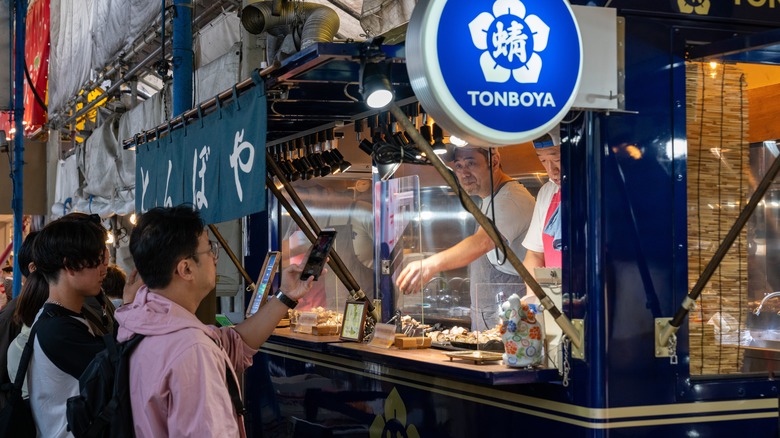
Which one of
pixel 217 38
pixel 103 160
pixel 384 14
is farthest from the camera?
pixel 103 160

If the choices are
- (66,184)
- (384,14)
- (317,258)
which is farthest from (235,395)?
(66,184)

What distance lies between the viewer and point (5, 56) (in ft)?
41.8

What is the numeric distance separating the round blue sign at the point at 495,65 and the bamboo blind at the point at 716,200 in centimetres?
107

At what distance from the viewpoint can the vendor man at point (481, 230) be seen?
6.96 metres

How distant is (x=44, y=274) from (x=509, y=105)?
234 cm

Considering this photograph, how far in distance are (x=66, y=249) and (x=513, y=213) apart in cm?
352

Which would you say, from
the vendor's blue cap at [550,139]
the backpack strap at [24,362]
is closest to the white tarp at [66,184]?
the vendor's blue cap at [550,139]

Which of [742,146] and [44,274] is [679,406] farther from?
[44,274]

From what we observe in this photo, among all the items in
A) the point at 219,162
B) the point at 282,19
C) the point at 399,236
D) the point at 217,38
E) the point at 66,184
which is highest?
the point at 217,38

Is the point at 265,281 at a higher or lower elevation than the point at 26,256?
lower

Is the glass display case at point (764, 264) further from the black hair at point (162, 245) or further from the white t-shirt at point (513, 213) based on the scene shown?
the black hair at point (162, 245)

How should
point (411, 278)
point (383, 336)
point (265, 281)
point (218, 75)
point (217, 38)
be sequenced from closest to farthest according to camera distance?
point (383, 336) → point (411, 278) → point (265, 281) → point (218, 75) → point (217, 38)

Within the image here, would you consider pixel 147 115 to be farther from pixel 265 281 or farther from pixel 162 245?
pixel 162 245

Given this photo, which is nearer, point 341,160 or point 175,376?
point 175,376
